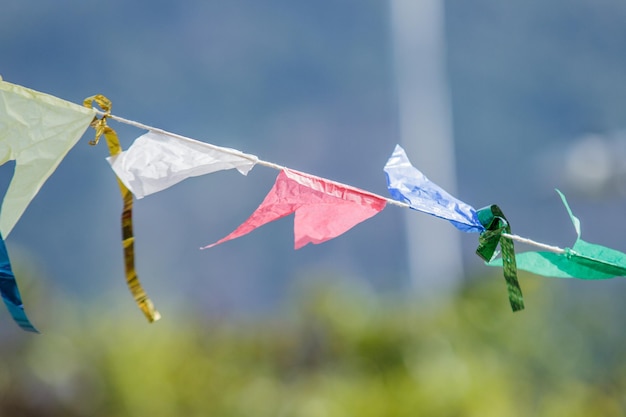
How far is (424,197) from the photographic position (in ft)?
2.76

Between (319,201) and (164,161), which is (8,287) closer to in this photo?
(164,161)

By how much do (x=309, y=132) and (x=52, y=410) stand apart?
87.1 inches

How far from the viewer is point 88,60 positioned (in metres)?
4.23

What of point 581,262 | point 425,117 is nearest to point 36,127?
point 581,262

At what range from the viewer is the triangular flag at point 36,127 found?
0.79m

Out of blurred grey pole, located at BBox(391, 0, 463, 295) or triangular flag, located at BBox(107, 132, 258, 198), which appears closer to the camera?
triangular flag, located at BBox(107, 132, 258, 198)

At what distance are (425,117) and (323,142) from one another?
622 millimetres

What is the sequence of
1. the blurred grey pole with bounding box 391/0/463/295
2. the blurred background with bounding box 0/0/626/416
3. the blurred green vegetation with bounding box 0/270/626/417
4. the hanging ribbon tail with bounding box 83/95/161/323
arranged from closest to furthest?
the hanging ribbon tail with bounding box 83/95/161/323, the blurred green vegetation with bounding box 0/270/626/417, the blurred background with bounding box 0/0/626/416, the blurred grey pole with bounding box 391/0/463/295

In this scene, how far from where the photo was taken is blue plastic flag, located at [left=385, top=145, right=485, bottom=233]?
0.81 meters

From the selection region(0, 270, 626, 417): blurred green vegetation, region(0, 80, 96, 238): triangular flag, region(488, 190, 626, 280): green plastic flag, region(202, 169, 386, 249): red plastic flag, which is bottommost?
region(488, 190, 626, 280): green plastic flag

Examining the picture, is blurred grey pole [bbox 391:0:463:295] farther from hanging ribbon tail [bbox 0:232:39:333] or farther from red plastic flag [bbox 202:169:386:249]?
hanging ribbon tail [bbox 0:232:39:333]

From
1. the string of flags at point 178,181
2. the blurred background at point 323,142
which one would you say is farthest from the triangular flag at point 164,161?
the blurred background at point 323,142

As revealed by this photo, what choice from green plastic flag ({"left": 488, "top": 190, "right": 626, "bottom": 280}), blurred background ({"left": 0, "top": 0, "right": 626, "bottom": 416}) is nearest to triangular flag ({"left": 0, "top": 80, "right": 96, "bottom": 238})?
green plastic flag ({"left": 488, "top": 190, "right": 626, "bottom": 280})

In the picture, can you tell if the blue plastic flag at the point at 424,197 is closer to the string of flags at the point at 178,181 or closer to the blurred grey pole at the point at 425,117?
the string of flags at the point at 178,181
